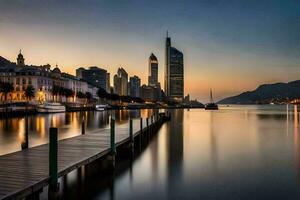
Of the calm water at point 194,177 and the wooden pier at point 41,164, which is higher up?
the wooden pier at point 41,164

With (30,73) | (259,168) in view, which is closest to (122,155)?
(259,168)

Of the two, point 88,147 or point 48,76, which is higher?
point 48,76

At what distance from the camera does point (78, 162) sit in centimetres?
1712

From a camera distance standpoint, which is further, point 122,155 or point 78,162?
point 122,155

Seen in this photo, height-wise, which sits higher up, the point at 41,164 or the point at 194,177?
the point at 41,164

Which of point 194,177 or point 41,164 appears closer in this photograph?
point 41,164

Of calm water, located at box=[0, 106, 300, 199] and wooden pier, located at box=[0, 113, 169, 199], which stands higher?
wooden pier, located at box=[0, 113, 169, 199]

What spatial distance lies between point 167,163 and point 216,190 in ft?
28.7

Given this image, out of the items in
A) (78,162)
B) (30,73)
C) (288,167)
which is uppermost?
(30,73)

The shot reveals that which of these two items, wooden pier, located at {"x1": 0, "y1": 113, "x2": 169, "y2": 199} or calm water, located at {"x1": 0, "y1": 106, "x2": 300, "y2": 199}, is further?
calm water, located at {"x1": 0, "y1": 106, "x2": 300, "y2": 199}

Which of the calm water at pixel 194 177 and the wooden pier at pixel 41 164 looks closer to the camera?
the wooden pier at pixel 41 164

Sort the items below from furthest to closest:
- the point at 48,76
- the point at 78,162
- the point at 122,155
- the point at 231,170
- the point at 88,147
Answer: the point at 48,76, the point at 122,155, the point at 231,170, the point at 88,147, the point at 78,162

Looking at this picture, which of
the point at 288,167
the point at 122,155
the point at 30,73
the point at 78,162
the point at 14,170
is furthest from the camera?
the point at 30,73

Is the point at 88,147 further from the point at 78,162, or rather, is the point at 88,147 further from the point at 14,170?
the point at 14,170
